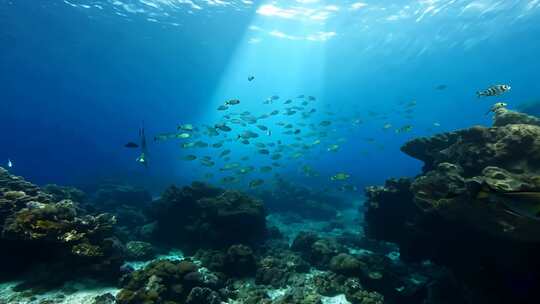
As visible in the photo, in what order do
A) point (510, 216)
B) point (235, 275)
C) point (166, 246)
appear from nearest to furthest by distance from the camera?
point (510, 216) < point (235, 275) < point (166, 246)

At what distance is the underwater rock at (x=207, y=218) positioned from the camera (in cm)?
1191

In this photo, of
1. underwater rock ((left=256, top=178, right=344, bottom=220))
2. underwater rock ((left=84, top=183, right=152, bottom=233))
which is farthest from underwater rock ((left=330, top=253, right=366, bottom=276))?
underwater rock ((left=256, top=178, right=344, bottom=220))

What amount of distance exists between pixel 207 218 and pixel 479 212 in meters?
8.88

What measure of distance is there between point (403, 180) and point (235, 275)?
6030 millimetres

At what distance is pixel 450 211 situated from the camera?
6.61 metres

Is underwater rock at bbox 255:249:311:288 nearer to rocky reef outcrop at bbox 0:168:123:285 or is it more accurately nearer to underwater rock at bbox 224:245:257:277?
underwater rock at bbox 224:245:257:277

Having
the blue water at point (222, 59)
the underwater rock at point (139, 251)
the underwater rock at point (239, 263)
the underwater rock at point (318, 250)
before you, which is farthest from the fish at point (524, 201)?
the blue water at point (222, 59)

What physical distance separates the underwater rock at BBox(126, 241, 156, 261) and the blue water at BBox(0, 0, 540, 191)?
54.8 feet

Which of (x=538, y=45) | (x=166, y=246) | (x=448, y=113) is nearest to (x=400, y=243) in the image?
(x=166, y=246)

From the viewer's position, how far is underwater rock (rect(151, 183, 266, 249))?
11914 millimetres

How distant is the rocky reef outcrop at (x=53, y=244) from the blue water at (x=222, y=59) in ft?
61.5

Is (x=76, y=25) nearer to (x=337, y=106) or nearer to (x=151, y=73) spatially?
(x=151, y=73)

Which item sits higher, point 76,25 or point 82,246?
point 76,25

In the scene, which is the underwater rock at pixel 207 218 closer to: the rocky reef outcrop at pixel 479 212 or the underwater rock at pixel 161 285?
the underwater rock at pixel 161 285
